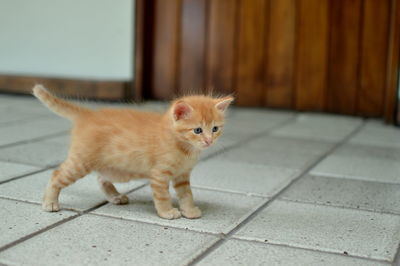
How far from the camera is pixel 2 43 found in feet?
16.3

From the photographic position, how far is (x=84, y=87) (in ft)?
15.3

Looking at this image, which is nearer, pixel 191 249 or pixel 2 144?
pixel 191 249

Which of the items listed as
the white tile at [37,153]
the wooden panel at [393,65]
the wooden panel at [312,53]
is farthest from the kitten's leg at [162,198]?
the wooden panel at [312,53]

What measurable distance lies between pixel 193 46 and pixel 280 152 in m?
1.70

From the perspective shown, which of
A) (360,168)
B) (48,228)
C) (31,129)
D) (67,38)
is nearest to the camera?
(48,228)

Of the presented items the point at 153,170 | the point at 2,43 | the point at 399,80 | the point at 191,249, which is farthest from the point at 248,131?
the point at 2,43

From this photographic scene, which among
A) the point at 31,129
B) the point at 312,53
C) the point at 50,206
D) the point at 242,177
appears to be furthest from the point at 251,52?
the point at 50,206

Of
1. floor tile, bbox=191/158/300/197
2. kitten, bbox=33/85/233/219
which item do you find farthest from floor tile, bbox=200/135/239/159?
kitten, bbox=33/85/233/219

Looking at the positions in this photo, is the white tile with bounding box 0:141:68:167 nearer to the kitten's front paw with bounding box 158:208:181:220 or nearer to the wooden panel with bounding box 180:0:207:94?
the kitten's front paw with bounding box 158:208:181:220

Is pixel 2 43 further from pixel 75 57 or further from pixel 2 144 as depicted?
pixel 2 144

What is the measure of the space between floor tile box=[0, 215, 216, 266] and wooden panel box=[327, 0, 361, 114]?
276 cm

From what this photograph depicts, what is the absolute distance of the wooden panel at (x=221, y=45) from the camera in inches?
176

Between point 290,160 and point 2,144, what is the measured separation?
4.93 ft

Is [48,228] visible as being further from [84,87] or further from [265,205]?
[84,87]
